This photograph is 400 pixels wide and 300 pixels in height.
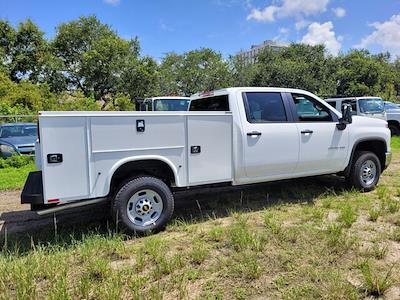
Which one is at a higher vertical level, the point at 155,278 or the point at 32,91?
the point at 32,91

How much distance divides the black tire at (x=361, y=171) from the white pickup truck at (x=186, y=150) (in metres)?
0.02

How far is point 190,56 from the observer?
151ft

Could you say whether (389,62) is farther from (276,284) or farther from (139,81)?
(276,284)

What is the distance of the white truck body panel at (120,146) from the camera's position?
4.23 meters

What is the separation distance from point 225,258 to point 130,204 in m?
1.47

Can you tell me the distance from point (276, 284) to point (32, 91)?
27.1 meters

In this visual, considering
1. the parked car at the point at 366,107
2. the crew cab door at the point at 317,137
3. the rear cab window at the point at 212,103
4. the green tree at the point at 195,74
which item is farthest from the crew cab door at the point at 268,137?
the green tree at the point at 195,74

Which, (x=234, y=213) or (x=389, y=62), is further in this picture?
(x=389, y=62)

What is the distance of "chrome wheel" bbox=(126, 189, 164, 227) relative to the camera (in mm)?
4773

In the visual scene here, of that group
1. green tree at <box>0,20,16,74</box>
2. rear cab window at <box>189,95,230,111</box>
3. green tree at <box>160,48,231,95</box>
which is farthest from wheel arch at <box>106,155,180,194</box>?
green tree at <box>160,48,231,95</box>

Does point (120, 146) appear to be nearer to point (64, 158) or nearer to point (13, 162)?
point (64, 158)

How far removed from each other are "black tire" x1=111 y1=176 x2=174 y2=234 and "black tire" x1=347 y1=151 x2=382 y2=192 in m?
3.73

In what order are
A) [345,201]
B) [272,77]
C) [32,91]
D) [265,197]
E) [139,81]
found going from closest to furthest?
[345,201]
[265,197]
[32,91]
[139,81]
[272,77]

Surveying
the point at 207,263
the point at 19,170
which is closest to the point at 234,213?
the point at 207,263
